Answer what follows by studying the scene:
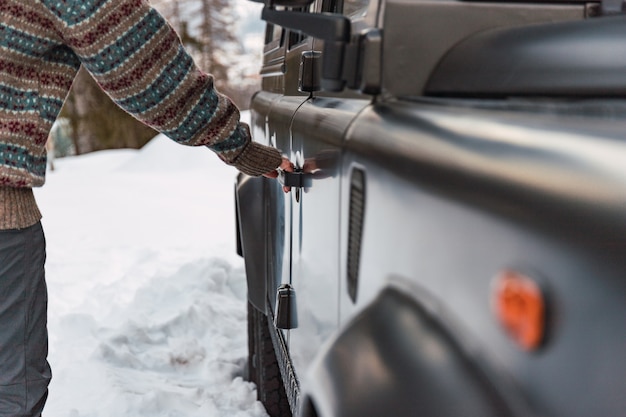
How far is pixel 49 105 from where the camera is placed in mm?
1830

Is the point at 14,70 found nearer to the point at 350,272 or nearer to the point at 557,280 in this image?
the point at 350,272

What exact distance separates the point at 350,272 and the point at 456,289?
0.40 m

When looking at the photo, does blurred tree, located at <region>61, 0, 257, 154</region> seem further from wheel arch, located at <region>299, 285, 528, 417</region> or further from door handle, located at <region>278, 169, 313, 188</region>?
wheel arch, located at <region>299, 285, 528, 417</region>

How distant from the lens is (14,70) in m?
1.74

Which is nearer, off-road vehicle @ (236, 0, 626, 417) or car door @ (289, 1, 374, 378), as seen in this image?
off-road vehicle @ (236, 0, 626, 417)

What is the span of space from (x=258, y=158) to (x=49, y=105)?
562 mm

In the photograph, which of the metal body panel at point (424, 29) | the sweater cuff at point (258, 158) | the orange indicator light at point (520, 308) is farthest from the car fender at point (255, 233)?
the orange indicator light at point (520, 308)

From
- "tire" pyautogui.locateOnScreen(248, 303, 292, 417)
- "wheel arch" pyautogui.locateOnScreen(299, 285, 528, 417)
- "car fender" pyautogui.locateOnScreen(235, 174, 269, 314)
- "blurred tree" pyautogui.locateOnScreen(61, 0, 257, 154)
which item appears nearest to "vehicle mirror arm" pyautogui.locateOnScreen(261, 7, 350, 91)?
"wheel arch" pyautogui.locateOnScreen(299, 285, 528, 417)

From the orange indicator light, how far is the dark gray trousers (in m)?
1.49

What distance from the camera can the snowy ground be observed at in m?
3.24

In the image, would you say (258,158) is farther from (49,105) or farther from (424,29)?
(424,29)

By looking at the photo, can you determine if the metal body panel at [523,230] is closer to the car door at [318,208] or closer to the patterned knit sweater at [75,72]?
the car door at [318,208]

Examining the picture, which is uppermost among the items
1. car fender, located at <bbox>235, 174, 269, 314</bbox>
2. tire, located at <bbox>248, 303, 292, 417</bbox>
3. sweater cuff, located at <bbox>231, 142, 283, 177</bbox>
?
sweater cuff, located at <bbox>231, 142, 283, 177</bbox>

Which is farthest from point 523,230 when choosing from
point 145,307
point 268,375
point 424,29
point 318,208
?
point 145,307
